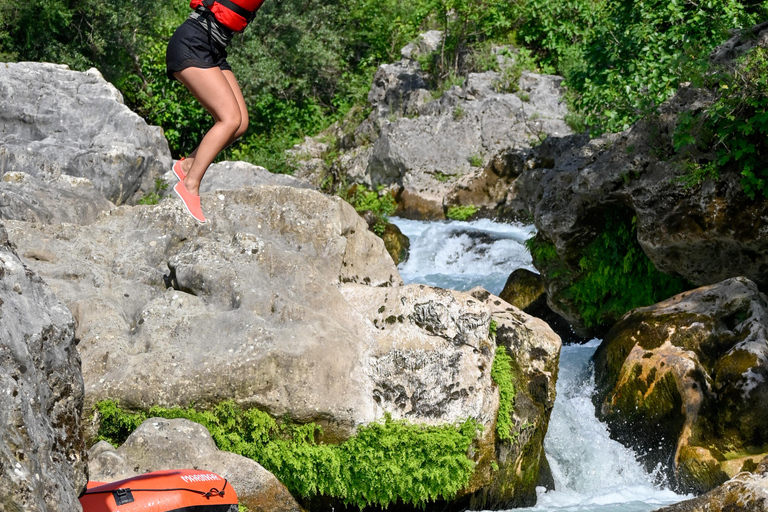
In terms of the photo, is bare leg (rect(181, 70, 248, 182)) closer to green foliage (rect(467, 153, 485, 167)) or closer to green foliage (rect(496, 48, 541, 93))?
green foliage (rect(467, 153, 485, 167))

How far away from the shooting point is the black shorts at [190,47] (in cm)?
496

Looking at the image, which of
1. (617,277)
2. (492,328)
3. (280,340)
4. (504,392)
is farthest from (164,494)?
(617,277)

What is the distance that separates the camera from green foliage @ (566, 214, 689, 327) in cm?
1111

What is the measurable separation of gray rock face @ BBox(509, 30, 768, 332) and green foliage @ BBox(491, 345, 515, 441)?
3323 millimetres

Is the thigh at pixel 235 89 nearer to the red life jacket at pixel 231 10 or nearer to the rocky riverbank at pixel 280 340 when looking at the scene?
the red life jacket at pixel 231 10

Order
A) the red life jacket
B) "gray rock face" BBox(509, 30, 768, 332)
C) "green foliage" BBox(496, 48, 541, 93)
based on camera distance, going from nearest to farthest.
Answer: the red life jacket, "gray rock face" BBox(509, 30, 768, 332), "green foliage" BBox(496, 48, 541, 93)

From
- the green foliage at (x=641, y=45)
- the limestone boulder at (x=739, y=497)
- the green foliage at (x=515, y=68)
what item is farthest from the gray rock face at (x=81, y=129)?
the limestone boulder at (x=739, y=497)

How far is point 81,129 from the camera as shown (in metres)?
14.1

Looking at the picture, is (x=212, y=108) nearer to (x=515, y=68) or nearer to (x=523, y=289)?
(x=523, y=289)

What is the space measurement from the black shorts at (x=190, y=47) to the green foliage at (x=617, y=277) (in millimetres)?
7335

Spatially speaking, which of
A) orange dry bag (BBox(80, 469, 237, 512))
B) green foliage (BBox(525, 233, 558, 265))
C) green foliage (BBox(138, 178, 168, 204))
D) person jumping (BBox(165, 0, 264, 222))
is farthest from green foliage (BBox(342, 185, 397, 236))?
orange dry bag (BBox(80, 469, 237, 512))

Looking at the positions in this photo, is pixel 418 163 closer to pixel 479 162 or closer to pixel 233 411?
pixel 479 162

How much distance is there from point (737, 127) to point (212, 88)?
6.46 meters

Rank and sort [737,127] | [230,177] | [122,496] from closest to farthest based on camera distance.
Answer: [122,496] → [737,127] → [230,177]
